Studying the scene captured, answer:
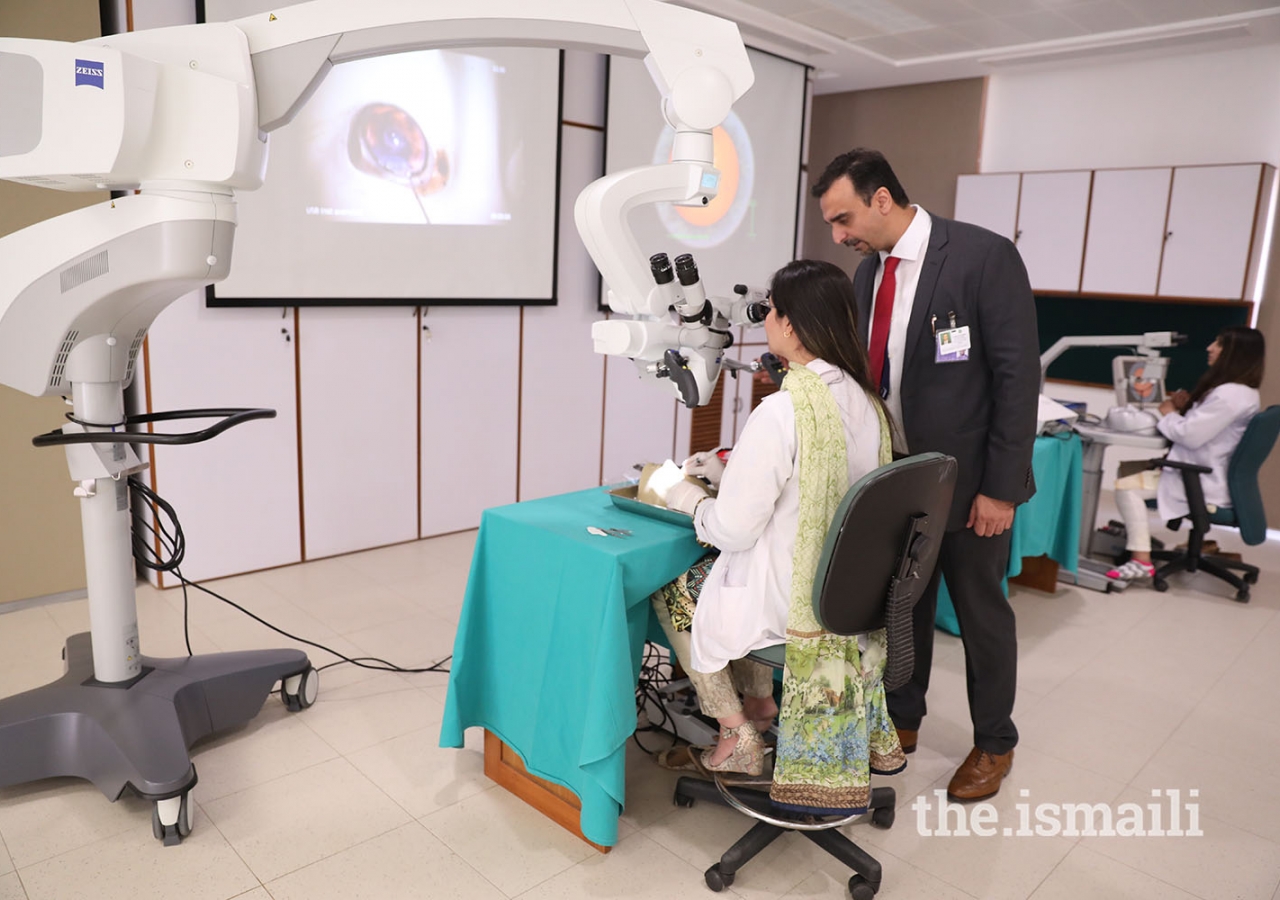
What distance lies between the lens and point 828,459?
188cm

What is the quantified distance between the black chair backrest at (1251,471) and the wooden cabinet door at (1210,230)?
4.92 ft

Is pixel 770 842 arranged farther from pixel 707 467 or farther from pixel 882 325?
pixel 882 325

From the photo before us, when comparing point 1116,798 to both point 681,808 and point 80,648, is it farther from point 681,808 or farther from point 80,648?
point 80,648

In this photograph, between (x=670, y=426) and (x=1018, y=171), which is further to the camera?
(x=1018, y=171)

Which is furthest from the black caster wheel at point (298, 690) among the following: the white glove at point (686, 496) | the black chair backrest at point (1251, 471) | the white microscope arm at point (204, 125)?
the black chair backrest at point (1251, 471)

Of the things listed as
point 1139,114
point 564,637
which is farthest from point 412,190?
point 1139,114

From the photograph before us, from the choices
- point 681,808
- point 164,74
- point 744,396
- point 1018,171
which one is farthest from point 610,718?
point 1018,171

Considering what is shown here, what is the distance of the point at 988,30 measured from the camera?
5.25m

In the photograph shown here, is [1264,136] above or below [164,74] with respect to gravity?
above

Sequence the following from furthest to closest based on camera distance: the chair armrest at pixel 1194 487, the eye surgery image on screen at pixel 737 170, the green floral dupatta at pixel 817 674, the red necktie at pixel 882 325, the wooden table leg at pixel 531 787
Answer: the eye surgery image on screen at pixel 737 170 < the chair armrest at pixel 1194 487 < the red necktie at pixel 882 325 < the wooden table leg at pixel 531 787 < the green floral dupatta at pixel 817 674

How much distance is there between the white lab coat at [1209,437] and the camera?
397 cm

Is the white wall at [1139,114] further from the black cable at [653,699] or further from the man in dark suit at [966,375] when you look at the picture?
the black cable at [653,699]

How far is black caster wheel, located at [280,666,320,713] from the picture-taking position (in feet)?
8.91

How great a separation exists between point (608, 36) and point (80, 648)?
83.0 inches
